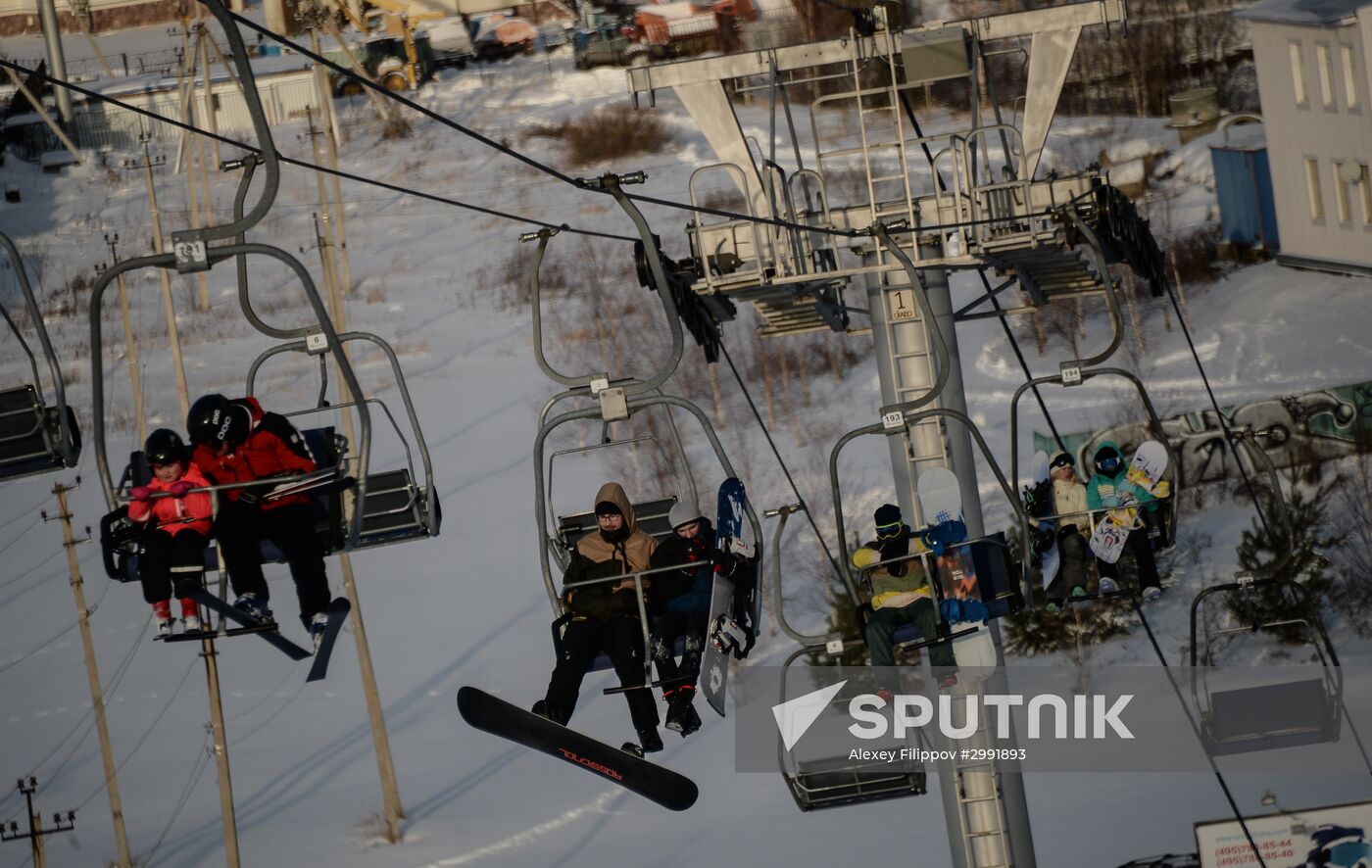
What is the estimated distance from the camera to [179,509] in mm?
9289

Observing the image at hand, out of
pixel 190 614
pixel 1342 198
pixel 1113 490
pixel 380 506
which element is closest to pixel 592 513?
pixel 380 506

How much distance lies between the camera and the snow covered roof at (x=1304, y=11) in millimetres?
30906

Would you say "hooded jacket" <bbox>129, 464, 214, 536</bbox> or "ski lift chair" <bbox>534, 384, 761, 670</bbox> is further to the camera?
"hooded jacket" <bbox>129, 464, 214, 536</bbox>

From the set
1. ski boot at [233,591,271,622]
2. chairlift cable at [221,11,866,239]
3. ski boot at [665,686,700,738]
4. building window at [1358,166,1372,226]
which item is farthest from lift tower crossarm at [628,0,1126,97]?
building window at [1358,166,1372,226]

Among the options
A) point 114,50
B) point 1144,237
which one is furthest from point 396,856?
point 114,50

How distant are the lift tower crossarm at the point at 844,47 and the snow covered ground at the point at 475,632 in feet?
37.6

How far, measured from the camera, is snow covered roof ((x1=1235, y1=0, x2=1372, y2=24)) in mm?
30906

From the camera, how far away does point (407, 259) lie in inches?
1670

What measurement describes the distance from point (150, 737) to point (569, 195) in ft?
61.4

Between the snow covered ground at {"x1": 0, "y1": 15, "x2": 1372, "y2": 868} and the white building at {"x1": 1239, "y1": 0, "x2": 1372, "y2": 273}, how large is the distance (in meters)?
1.16

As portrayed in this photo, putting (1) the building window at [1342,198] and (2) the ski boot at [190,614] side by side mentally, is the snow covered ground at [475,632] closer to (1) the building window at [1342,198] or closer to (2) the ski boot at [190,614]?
(1) the building window at [1342,198]

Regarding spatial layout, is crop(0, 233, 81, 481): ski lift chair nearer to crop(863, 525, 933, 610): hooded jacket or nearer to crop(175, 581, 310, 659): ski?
crop(175, 581, 310, 659): ski

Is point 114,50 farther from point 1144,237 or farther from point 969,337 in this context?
point 1144,237

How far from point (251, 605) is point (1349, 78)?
25885 mm
